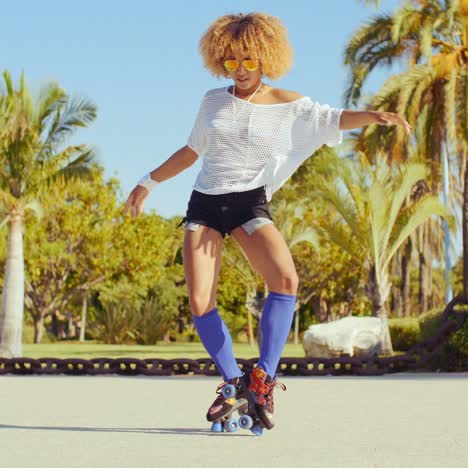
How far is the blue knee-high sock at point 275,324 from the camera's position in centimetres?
468

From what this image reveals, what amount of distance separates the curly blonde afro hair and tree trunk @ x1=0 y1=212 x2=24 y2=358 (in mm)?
14820

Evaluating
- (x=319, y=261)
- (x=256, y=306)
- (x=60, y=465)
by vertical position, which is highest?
(x=319, y=261)

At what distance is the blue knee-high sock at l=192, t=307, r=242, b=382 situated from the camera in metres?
Result: 4.76

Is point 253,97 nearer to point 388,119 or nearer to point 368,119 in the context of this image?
point 368,119

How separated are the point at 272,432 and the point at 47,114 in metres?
15.3

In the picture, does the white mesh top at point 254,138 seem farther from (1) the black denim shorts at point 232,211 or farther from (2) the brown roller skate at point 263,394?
(2) the brown roller skate at point 263,394

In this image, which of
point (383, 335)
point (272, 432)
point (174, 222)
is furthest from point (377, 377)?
point (174, 222)

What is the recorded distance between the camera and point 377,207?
62.5 ft

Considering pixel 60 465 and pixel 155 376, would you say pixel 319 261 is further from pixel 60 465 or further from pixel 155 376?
pixel 60 465

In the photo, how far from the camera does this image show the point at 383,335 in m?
19.3

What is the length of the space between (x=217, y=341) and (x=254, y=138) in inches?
43.2

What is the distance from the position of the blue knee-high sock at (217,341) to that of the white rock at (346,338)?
13.4m

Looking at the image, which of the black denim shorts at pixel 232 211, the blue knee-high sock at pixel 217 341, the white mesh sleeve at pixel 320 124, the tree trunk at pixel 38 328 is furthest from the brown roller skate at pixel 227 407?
the tree trunk at pixel 38 328

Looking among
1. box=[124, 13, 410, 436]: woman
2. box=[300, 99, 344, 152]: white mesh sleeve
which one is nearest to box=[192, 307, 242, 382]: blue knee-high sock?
box=[124, 13, 410, 436]: woman
